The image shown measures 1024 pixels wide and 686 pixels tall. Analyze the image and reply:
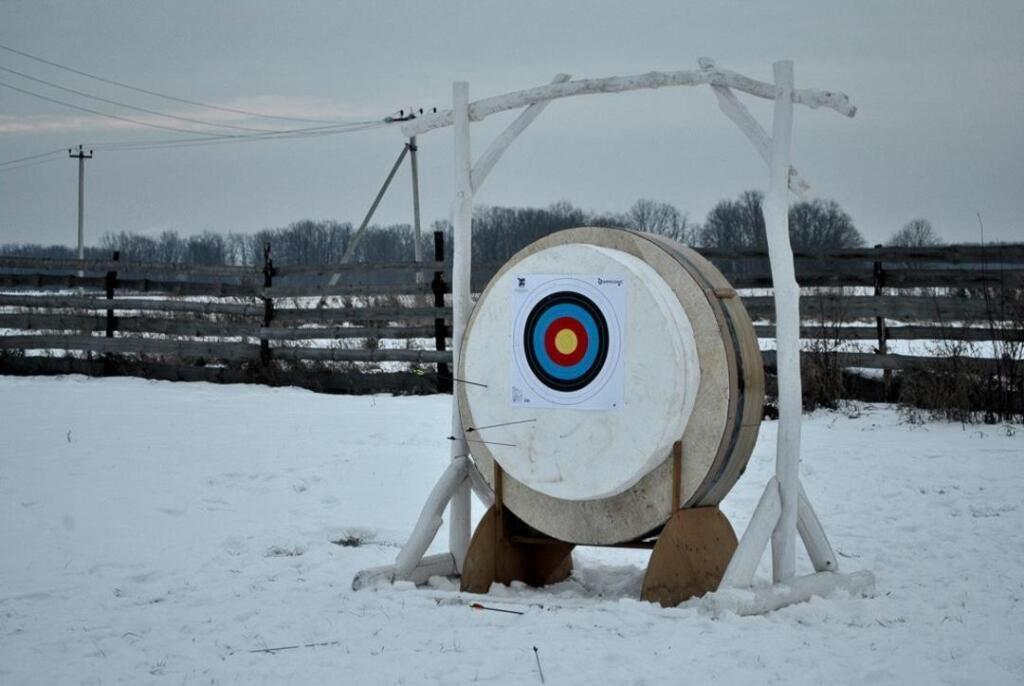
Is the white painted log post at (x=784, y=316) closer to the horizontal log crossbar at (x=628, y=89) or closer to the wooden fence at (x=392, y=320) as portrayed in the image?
the horizontal log crossbar at (x=628, y=89)

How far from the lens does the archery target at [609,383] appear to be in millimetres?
4754

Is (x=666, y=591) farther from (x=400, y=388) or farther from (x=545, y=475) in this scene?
(x=400, y=388)

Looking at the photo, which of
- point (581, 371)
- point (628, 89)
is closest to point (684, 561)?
point (581, 371)

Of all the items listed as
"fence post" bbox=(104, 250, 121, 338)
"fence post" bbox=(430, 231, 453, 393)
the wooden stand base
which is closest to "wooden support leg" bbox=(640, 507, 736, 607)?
the wooden stand base

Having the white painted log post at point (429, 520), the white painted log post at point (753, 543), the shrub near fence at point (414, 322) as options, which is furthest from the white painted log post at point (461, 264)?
the shrub near fence at point (414, 322)

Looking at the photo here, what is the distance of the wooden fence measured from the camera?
1112 centimetres

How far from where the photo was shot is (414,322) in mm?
14609

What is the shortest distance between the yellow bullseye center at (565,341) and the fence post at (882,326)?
714 centimetres

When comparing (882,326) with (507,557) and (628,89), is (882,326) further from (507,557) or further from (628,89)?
(507,557)

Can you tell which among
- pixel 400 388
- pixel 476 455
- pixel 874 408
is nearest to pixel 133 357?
pixel 400 388

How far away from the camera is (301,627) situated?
448 cm

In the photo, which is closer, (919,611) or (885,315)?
(919,611)

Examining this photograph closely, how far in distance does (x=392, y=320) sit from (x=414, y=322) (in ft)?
2.38

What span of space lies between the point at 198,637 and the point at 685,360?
220 cm
